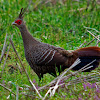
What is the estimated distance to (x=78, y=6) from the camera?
8086mm

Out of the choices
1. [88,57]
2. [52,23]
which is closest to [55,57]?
[88,57]

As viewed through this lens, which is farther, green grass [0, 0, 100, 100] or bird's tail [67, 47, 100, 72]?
green grass [0, 0, 100, 100]

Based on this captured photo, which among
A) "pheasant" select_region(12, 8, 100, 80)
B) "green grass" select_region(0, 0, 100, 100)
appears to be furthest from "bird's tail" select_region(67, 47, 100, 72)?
"green grass" select_region(0, 0, 100, 100)

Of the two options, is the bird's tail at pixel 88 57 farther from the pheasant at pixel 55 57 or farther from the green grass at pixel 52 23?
the green grass at pixel 52 23

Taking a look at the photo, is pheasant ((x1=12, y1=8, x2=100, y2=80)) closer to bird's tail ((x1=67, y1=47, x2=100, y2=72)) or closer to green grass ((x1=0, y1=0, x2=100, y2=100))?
bird's tail ((x1=67, y1=47, x2=100, y2=72))

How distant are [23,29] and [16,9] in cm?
321

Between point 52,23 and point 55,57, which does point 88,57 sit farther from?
point 52,23

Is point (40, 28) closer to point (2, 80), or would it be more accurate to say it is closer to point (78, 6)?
point (78, 6)

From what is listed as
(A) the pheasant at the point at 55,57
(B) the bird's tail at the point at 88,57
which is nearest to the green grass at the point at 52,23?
(A) the pheasant at the point at 55,57

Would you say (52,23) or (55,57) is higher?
(55,57)

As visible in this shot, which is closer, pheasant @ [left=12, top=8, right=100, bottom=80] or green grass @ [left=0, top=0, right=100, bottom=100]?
pheasant @ [left=12, top=8, right=100, bottom=80]

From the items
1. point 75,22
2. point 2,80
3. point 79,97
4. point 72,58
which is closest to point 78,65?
point 72,58

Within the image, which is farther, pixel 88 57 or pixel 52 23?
pixel 52 23

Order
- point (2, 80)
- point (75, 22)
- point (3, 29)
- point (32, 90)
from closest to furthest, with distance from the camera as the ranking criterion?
point (32, 90)
point (2, 80)
point (3, 29)
point (75, 22)
